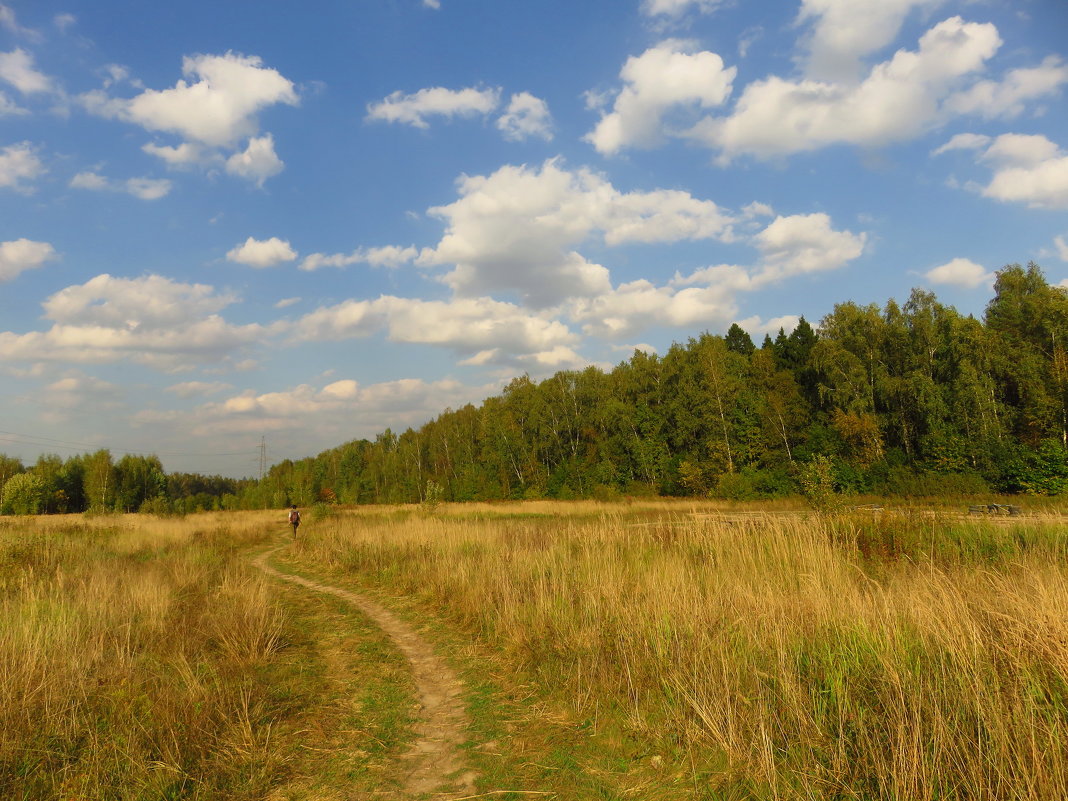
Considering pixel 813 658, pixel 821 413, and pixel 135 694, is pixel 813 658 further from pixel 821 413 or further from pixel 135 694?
pixel 821 413

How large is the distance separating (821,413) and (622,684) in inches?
1752

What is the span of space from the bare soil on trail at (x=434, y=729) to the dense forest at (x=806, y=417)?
12.6 metres

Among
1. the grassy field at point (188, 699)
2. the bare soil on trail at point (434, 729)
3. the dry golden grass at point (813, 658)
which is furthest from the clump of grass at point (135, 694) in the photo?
the dry golden grass at point (813, 658)

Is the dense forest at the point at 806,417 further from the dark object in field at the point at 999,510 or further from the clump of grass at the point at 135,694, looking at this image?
the clump of grass at the point at 135,694

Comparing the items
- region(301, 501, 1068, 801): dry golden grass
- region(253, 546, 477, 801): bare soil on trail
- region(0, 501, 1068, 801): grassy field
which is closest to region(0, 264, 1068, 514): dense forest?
region(301, 501, 1068, 801): dry golden grass

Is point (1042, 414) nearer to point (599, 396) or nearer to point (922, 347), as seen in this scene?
point (922, 347)

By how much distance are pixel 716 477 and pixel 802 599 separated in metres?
40.2

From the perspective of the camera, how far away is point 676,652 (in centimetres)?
495

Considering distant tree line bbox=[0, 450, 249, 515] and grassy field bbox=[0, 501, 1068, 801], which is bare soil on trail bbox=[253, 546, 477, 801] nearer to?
grassy field bbox=[0, 501, 1068, 801]

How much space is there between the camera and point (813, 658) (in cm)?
430

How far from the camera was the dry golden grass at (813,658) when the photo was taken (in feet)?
9.58

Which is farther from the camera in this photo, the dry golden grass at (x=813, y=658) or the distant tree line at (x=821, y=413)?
the distant tree line at (x=821, y=413)

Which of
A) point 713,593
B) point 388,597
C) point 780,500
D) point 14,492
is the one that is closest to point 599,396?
point 780,500

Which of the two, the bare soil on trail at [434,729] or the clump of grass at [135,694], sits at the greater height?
the clump of grass at [135,694]
